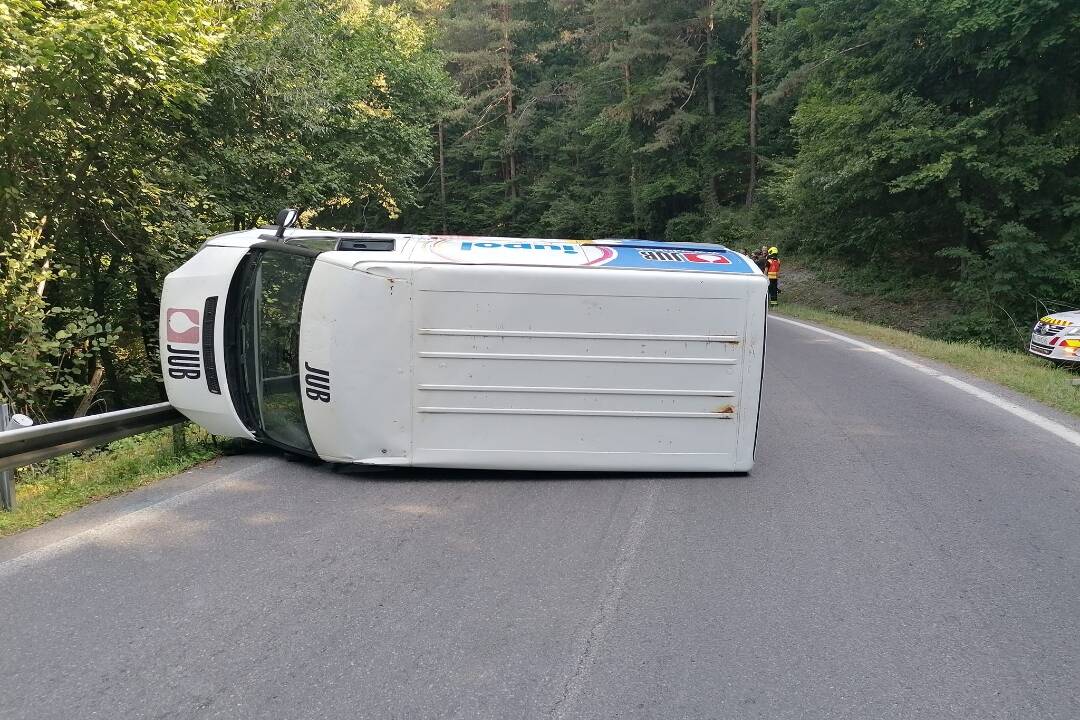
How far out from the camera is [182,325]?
5.59 metres

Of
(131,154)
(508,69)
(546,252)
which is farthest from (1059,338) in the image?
(508,69)

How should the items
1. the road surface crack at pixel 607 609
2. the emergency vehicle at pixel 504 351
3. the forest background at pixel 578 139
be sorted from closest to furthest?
the road surface crack at pixel 607 609 < the emergency vehicle at pixel 504 351 < the forest background at pixel 578 139

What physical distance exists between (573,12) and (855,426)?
4378 centimetres

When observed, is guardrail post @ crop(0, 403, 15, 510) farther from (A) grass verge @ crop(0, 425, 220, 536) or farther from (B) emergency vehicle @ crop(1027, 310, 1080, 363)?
(B) emergency vehicle @ crop(1027, 310, 1080, 363)

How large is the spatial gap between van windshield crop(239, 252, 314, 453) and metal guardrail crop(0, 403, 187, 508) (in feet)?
2.66

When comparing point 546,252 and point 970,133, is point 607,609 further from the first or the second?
point 970,133

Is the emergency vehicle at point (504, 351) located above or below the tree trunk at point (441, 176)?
below

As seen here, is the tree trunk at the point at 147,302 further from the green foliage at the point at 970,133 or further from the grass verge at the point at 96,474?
the green foliage at the point at 970,133

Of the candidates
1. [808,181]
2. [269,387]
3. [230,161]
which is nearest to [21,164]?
[230,161]

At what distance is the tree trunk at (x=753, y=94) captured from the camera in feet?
104

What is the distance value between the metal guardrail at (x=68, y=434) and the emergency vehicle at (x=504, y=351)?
33.3 inches

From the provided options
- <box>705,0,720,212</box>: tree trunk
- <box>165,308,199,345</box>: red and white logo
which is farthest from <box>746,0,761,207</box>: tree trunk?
<box>165,308,199,345</box>: red and white logo

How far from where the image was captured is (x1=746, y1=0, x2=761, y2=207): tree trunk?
31641mm

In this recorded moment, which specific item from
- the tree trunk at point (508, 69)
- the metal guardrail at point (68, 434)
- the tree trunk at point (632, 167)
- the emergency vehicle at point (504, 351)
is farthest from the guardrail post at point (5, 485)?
the tree trunk at point (508, 69)
